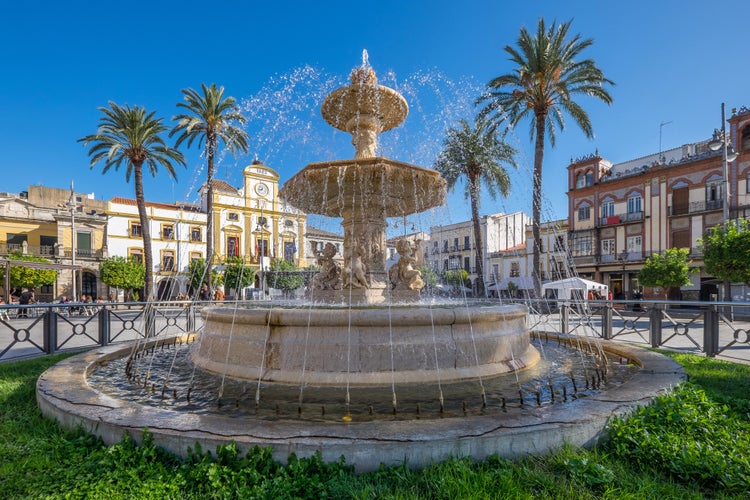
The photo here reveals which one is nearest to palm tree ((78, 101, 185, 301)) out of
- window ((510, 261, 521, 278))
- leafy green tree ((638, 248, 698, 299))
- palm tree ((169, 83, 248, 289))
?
palm tree ((169, 83, 248, 289))

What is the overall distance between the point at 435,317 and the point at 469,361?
0.80m

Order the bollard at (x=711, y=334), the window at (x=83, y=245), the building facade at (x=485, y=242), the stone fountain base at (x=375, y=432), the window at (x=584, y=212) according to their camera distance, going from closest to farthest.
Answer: the stone fountain base at (x=375, y=432) < the bollard at (x=711, y=334) < the window at (x=83, y=245) < the window at (x=584, y=212) < the building facade at (x=485, y=242)

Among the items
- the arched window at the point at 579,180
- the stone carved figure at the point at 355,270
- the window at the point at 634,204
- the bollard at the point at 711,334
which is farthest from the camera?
the arched window at the point at 579,180

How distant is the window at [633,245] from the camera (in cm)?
3703

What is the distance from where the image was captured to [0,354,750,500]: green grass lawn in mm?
2584

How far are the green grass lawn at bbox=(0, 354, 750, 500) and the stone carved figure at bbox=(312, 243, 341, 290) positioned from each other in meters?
6.08

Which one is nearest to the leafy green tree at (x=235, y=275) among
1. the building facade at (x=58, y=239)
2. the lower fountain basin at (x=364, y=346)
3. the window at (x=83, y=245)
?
the building facade at (x=58, y=239)

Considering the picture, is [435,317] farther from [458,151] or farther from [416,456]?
[458,151]

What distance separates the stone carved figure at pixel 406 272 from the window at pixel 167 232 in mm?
40903

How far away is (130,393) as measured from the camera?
4.77 meters

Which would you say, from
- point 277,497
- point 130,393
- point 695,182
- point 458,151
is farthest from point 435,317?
point 695,182

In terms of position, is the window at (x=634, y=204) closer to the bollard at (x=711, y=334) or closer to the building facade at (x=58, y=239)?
the bollard at (x=711, y=334)

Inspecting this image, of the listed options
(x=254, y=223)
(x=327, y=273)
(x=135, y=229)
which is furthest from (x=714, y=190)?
(x=135, y=229)

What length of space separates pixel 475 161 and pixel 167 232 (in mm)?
34397
